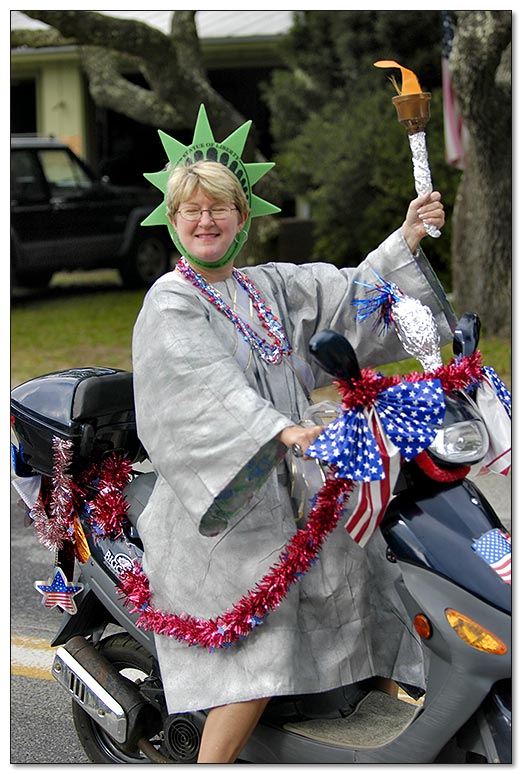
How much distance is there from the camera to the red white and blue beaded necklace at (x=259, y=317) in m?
2.56

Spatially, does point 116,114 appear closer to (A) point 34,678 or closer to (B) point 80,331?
(B) point 80,331

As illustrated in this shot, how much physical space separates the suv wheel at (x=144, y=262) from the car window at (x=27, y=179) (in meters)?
1.32

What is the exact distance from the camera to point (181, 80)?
9742 millimetres

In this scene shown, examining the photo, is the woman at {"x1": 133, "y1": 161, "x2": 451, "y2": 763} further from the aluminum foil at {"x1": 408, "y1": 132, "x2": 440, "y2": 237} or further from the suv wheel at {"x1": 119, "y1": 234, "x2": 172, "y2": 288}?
the suv wheel at {"x1": 119, "y1": 234, "x2": 172, "y2": 288}

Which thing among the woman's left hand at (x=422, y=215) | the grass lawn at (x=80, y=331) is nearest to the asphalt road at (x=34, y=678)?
the woman's left hand at (x=422, y=215)

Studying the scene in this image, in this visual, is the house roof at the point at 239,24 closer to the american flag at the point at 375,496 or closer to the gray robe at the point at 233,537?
the gray robe at the point at 233,537

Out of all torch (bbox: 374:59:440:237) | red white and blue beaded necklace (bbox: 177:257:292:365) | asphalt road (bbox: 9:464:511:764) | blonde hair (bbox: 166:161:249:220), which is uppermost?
torch (bbox: 374:59:440:237)

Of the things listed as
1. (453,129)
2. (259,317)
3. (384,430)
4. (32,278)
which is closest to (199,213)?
(259,317)

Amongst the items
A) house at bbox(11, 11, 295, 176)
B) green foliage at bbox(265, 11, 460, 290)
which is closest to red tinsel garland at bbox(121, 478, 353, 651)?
green foliage at bbox(265, 11, 460, 290)

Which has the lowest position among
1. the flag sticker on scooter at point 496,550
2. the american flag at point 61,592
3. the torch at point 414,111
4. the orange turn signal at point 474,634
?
the american flag at point 61,592

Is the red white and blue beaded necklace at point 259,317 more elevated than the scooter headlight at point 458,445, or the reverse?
the red white and blue beaded necklace at point 259,317

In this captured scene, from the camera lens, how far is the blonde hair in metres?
2.50

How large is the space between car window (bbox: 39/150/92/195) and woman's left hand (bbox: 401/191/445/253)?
10997mm

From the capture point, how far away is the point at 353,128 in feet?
37.0
